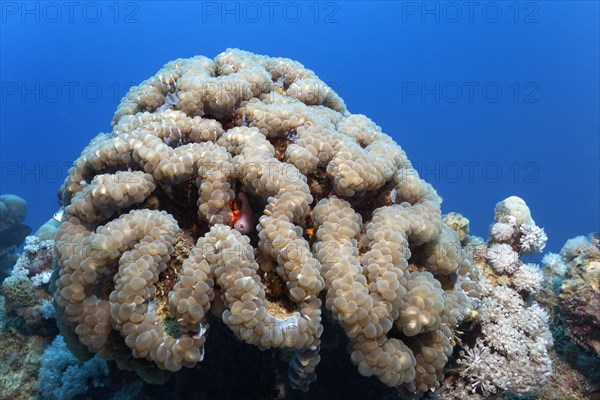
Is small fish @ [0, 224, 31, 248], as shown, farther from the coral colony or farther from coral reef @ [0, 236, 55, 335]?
the coral colony

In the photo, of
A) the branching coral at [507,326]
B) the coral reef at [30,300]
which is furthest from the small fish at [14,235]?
the branching coral at [507,326]

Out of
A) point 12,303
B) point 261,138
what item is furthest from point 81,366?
point 261,138

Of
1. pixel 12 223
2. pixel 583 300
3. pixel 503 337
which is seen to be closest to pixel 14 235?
pixel 12 223

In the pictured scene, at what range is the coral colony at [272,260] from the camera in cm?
334

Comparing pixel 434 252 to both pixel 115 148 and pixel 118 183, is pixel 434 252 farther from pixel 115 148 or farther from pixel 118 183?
pixel 115 148

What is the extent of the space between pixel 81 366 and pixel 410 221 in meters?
4.84

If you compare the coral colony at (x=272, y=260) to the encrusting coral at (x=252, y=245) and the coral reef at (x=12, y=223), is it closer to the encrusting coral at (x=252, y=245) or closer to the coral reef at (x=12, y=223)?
the encrusting coral at (x=252, y=245)

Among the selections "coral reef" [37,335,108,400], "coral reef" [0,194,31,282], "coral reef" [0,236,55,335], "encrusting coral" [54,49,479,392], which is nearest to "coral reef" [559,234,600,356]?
"encrusting coral" [54,49,479,392]

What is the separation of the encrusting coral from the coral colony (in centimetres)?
2

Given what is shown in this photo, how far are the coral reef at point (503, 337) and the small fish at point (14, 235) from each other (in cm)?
1157

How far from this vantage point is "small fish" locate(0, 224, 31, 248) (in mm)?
11156

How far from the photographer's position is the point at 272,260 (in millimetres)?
3670

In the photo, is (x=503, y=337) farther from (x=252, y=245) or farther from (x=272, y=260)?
(x=252, y=245)

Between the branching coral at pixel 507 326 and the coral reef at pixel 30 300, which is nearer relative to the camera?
the branching coral at pixel 507 326
